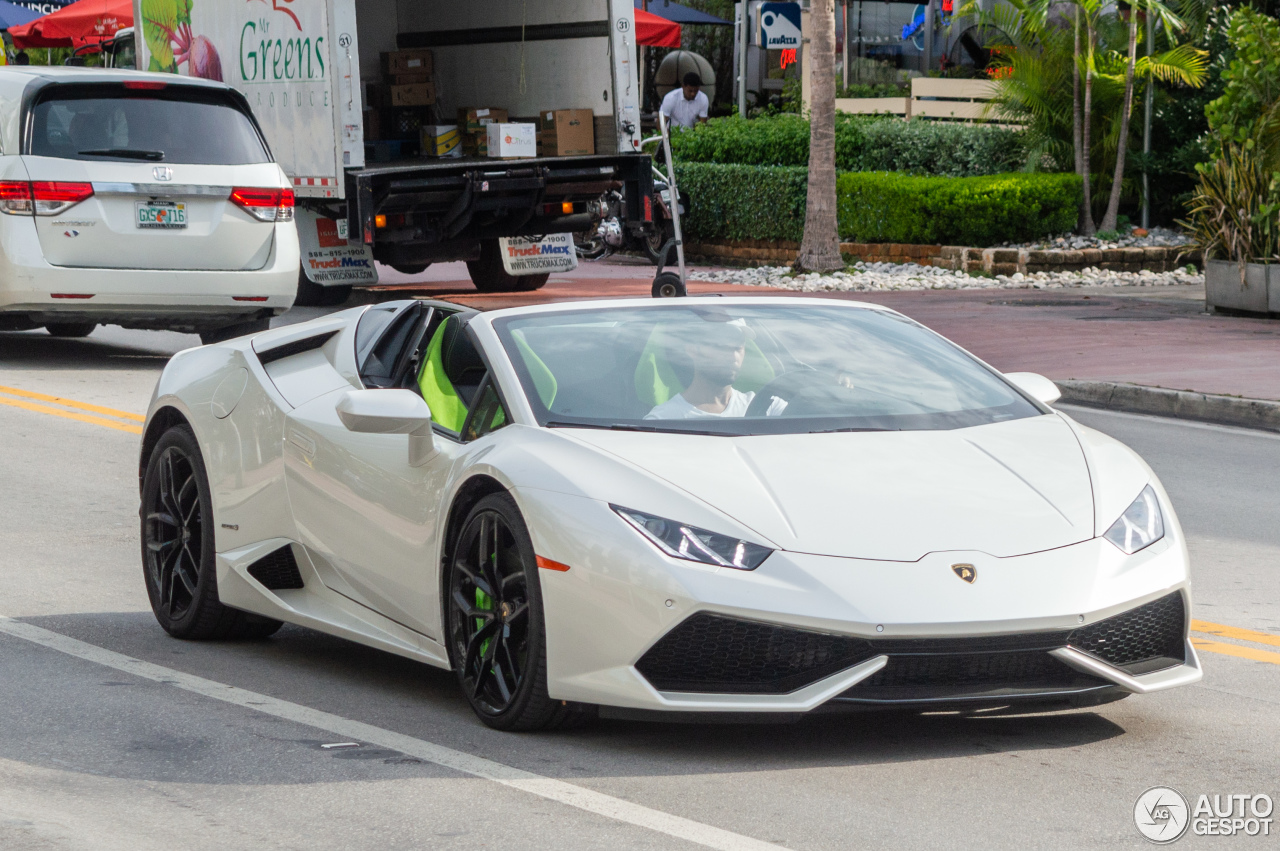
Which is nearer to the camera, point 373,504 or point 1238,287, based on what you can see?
point 373,504

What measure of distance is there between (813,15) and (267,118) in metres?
6.37

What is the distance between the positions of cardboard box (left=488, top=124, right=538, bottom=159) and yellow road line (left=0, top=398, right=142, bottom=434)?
24.9 feet

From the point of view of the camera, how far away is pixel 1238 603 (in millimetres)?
6941

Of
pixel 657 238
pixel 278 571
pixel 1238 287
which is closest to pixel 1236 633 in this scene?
pixel 278 571

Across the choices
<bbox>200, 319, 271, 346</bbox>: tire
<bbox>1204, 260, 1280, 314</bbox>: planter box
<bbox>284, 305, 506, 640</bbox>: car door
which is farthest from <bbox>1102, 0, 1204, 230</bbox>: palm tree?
<bbox>284, 305, 506, 640</bbox>: car door

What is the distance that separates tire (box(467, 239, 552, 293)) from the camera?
20766 mm

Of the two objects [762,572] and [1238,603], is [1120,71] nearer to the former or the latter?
[1238,603]

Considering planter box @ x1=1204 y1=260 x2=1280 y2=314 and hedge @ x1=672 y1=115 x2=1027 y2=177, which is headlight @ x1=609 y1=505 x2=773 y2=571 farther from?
hedge @ x1=672 y1=115 x2=1027 y2=177

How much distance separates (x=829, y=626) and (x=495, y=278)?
54.6 ft

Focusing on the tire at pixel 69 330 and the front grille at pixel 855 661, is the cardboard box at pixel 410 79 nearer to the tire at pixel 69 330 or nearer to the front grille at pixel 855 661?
the tire at pixel 69 330

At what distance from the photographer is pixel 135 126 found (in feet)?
43.2

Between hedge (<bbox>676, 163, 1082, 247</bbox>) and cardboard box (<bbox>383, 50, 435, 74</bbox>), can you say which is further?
hedge (<bbox>676, 163, 1082, 247</bbox>)

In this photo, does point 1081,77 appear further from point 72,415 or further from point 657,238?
point 72,415

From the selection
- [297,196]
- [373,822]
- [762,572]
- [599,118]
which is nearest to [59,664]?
[373,822]
